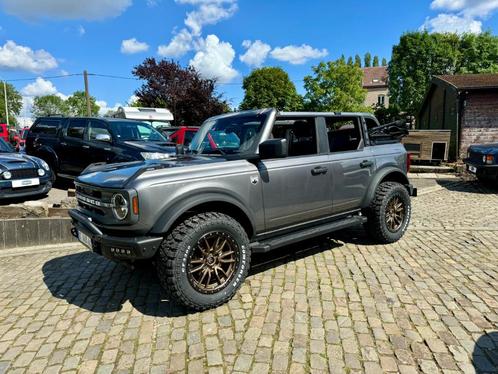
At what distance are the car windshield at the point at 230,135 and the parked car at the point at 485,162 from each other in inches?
302

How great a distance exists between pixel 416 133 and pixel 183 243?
1255 centimetres

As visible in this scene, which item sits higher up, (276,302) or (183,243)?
(183,243)

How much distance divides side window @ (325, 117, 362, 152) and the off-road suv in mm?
14

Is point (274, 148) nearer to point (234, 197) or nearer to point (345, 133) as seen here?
point (234, 197)

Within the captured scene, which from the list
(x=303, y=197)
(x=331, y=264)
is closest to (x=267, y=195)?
(x=303, y=197)

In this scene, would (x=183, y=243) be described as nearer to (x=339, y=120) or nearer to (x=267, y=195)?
(x=267, y=195)

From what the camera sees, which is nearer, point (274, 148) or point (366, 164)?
point (274, 148)

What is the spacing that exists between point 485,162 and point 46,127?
11428mm

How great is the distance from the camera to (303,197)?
3986mm

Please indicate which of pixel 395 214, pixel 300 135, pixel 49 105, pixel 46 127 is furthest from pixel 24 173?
Answer: pixel 49 105

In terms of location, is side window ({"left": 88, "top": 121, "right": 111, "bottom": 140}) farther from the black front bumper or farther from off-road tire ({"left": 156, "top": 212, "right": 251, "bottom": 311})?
off-road tire ({"left": 156, "top": 212, "right": 251, "bottom": 311})

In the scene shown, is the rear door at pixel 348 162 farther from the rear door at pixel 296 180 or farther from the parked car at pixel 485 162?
the parked car at pixel 485 162

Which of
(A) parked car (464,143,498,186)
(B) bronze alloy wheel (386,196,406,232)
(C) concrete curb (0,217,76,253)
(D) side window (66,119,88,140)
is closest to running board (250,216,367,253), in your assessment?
(B) bronze alloy wheel (386,196,406,232)

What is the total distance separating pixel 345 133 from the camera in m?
5.04
